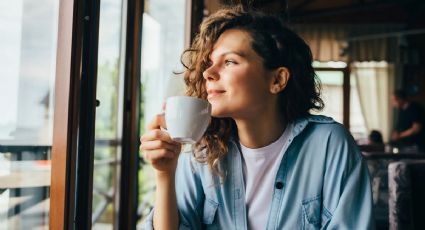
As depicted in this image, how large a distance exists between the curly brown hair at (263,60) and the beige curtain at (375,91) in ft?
20.2

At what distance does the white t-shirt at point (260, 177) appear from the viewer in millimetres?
1214

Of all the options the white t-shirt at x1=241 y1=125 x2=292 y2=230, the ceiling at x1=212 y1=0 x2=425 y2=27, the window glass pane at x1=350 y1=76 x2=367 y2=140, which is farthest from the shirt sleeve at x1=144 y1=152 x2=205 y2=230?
the window glass pane at x1=350 y1=76 x2=367 y2=140

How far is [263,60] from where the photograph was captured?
1.26 metres

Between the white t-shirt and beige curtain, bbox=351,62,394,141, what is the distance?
248 inches

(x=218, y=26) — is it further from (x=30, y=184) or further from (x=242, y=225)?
(x=30, y=184)

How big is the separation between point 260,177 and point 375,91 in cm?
648

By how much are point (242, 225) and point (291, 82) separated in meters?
0.47

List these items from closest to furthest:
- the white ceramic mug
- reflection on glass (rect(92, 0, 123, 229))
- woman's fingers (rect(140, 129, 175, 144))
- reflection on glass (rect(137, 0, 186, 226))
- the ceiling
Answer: the white ceramic mug < woman's fingers (rect(140, 129, 175, 144)) < reflection on glass (rect(92, 0, 123, 229)) < reflection on glass (rect(137, 0, 186, 226)) < the ceiling

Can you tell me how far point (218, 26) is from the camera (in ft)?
4.31

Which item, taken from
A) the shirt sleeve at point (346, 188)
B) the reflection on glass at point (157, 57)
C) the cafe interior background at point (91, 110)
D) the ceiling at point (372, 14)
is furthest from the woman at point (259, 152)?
the ceiling at point (372, 14)

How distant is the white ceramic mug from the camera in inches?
34.3

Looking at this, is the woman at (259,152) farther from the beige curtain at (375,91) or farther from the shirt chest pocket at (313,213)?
the beige curtain at (375,91)

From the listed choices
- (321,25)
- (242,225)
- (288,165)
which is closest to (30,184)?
(242,225)

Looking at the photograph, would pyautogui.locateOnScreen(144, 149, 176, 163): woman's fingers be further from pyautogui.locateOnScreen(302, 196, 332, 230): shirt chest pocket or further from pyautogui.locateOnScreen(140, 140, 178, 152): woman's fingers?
pyautogui.locateOnScreen(302, 196, 332, 230): shirt chest pocket
